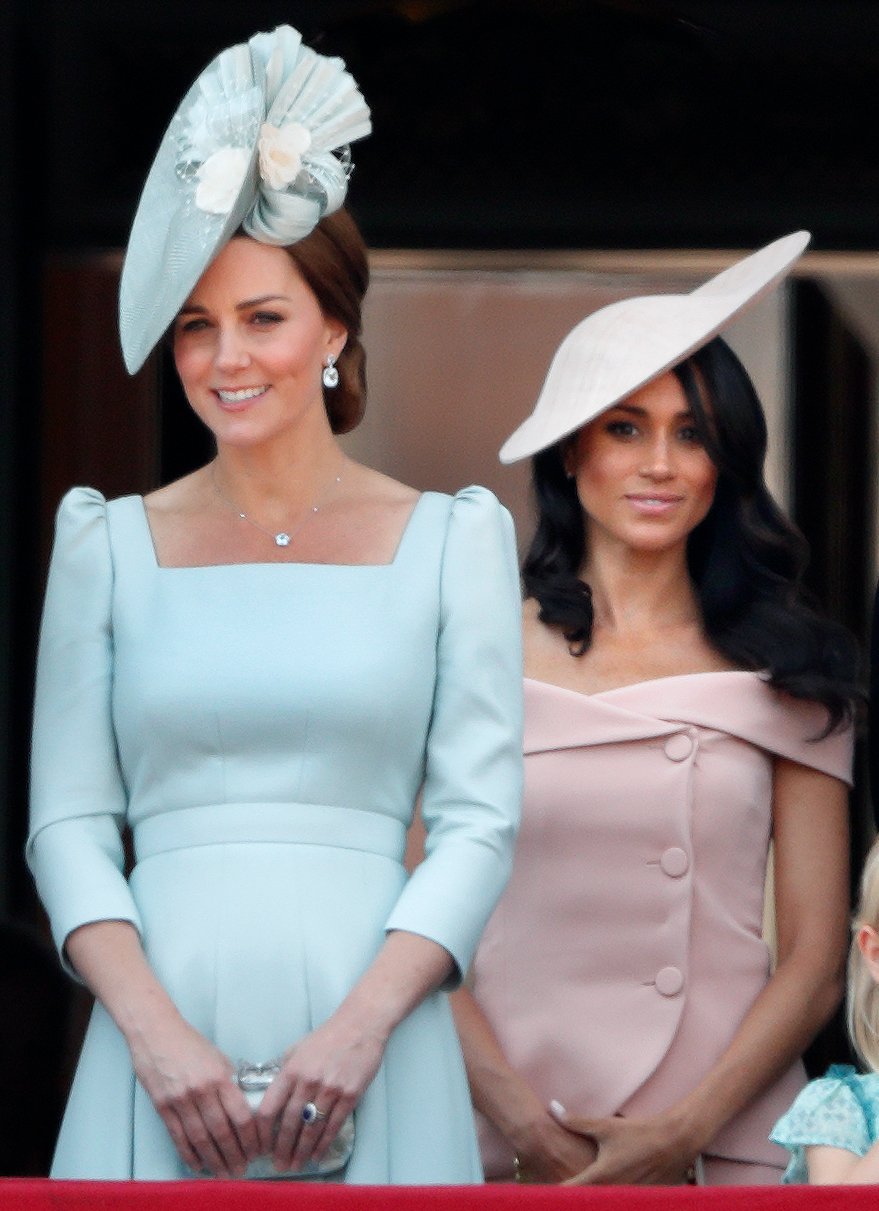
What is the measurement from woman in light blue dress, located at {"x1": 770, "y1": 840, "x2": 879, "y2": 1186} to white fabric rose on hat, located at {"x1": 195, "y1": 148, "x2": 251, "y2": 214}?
1017mm

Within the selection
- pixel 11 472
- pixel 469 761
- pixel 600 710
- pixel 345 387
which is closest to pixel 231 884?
pixel 469 761

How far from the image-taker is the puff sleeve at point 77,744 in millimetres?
2777

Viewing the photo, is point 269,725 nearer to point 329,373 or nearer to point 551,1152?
point 329,373

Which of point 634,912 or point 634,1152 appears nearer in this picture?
point 634,1152

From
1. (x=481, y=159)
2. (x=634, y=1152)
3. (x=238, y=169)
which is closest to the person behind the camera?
(x=238, y=169)

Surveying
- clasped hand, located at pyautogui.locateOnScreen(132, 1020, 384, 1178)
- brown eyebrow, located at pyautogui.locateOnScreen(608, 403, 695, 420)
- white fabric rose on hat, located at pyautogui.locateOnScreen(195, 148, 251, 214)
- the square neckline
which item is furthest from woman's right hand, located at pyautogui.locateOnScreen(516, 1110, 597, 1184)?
white fabric rose on hat, located at pyautogui.locateOnScreen(195, 148, 251, 214)

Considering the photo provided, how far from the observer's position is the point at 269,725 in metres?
2.79

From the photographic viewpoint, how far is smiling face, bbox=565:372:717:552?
11.6 ft

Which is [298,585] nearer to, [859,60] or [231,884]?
[231,884]

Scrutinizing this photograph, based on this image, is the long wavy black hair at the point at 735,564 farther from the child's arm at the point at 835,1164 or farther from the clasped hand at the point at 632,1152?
the child's arm at the point at 835,1164

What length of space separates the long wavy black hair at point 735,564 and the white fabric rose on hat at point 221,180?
88cm

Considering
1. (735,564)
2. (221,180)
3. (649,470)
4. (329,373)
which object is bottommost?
(735,564)

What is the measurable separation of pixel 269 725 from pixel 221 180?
1.96ft

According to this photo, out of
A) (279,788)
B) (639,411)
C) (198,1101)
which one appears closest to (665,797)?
(639,411)
